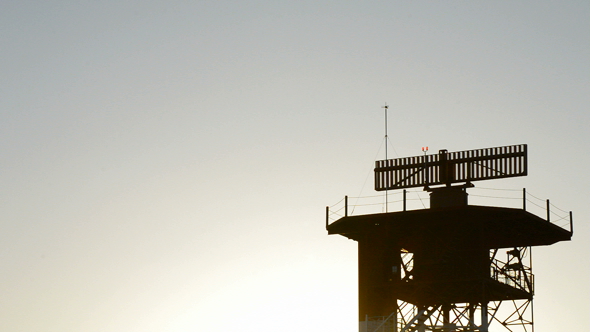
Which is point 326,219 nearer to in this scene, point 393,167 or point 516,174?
point 393,167

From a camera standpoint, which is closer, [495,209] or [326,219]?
[495,209]

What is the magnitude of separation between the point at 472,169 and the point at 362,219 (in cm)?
776

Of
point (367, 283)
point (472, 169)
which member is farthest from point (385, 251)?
point (472, 169)

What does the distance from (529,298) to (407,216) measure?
9.34 meters

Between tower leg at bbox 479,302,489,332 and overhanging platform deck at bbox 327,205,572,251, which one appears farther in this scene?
tower leg at bbox 479,302,489,332

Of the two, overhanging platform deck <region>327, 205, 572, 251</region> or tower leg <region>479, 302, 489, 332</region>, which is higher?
overhanging platform deck <region>327, 205, 572, 251</region>

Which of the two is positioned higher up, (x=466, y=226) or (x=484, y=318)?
(x=466, y=226)

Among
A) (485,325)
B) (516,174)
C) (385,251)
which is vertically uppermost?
(516,174)

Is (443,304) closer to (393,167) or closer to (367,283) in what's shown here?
(367,283)

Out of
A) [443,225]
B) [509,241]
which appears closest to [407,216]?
[443,225]

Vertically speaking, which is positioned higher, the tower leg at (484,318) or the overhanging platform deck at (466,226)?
the overhanging platform deck at (466,226)

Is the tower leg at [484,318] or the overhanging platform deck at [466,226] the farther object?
the tower leg at [484,318]

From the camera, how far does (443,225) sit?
72000mm

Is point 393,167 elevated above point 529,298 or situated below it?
above
